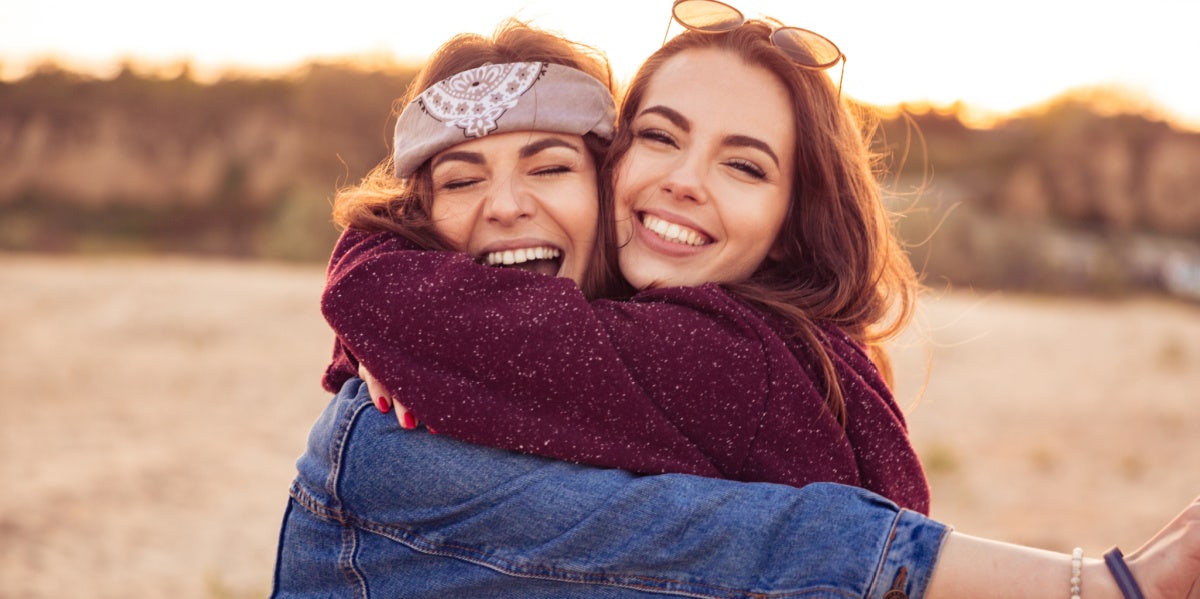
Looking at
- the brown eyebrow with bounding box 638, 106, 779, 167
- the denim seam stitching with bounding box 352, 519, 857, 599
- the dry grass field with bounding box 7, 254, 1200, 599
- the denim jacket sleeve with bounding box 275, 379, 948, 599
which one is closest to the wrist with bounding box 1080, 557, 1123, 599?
the denim jacket sleeve with bounding box 275, 379, 948, 599

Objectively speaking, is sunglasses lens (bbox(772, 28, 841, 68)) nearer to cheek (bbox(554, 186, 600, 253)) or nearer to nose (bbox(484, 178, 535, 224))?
cheek (bbox(554, 186, 600, 253))

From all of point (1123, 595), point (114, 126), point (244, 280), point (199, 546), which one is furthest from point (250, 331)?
point (114, 126)

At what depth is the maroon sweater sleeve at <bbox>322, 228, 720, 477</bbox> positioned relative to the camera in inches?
79.8

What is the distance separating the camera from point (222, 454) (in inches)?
336

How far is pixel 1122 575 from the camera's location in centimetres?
161

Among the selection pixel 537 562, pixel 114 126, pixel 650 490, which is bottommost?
pixel 114 126

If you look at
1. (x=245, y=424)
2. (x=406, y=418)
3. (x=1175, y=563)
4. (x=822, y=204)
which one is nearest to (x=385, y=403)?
(x=406, y=418)

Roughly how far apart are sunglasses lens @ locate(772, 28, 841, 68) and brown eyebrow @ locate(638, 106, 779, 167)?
24cm

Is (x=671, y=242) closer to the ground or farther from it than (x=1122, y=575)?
farther from it

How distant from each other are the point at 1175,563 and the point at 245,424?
8.66 metres

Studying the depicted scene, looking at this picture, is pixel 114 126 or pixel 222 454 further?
pixel 114 126

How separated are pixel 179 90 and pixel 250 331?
16694 mm

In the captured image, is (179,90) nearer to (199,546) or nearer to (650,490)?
(199,546)

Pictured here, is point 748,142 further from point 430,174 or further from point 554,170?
point 430,174
